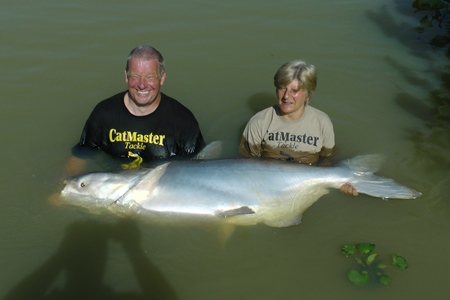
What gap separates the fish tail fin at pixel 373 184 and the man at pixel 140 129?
1.60m

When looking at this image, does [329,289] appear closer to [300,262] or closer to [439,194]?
[300,262]

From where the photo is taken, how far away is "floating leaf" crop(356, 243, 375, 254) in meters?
4.20

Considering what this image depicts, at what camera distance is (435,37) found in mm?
8039

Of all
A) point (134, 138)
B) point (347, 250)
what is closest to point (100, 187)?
point (134, 138)

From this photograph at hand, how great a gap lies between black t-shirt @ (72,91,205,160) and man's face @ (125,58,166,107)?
0.82 feet

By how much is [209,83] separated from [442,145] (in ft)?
10.2

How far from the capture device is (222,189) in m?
4.43

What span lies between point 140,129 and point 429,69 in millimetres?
4632

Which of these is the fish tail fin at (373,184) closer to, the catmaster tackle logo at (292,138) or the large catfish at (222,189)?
the large catfish at (222,189)

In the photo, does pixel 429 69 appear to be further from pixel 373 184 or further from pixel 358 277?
pixel 358 277

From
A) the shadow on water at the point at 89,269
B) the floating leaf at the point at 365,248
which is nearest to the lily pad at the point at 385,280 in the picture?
the floating leaf at the point at 365,248

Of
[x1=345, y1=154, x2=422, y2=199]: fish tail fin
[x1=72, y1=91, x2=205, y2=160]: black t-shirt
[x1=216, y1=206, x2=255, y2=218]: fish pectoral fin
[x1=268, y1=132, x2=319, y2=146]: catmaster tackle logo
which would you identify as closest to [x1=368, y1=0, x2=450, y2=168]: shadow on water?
[x1=345, y1=154, x2=422, y2=199]: fish tail fin

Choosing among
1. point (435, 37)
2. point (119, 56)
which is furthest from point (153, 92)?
point (435, 37)

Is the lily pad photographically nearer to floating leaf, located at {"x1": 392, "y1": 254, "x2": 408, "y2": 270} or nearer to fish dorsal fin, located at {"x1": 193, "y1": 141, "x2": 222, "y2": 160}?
floating leaf, located at {"x1": 392, "y1": 254, "x2": 408, "y2": 270}
